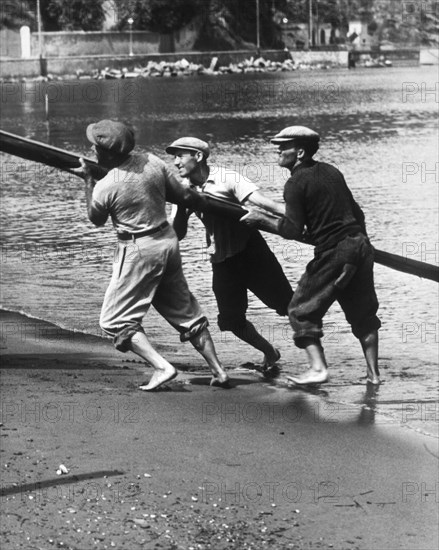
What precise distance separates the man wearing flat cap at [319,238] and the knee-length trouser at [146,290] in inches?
22.4

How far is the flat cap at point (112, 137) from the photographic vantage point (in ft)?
25.7

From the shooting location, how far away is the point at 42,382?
9.44m

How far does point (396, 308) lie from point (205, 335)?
7226mm

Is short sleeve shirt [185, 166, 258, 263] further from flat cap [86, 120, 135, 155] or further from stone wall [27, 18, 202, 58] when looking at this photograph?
stone wall [27, 18, 202, 58]

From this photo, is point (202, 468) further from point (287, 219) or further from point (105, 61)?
point (105, 61)

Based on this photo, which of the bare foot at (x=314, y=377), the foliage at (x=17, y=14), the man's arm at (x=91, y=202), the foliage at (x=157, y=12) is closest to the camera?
the man's arm at (x=91, y=202)

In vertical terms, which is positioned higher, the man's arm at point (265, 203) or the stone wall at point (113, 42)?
the man's arm at point (265, 203)

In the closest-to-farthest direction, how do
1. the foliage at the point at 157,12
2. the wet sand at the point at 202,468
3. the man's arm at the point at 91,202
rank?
the wet sand at the point at 202,468
the man's arm at the point at 91,202
the foliage at the point at 157,12

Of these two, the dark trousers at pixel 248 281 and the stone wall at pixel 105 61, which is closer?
the dark trousers at pixel 248 281

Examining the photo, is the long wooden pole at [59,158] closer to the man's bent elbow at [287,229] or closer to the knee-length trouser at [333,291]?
the man's bent elbow at [287,229]

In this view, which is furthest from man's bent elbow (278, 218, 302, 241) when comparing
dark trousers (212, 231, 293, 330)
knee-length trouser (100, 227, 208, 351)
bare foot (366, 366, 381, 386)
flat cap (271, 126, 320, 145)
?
bare foot (366, 366, 381, 386)

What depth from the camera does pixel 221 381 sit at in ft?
30.9

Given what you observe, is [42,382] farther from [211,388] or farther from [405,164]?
[405,164]

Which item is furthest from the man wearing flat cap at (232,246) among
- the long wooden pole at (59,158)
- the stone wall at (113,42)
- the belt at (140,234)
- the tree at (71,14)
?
the tree at (71,14)
